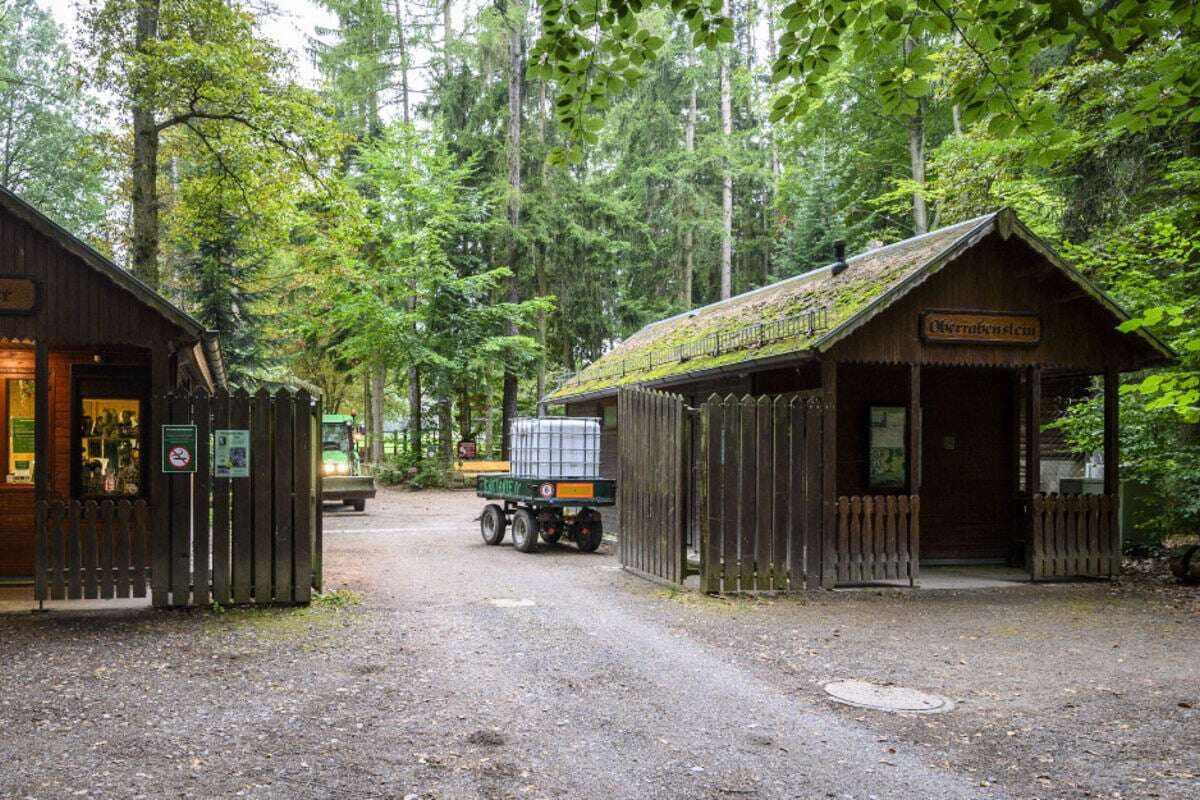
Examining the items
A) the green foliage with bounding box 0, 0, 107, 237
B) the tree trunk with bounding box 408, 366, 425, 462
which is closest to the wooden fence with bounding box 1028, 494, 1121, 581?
the tree trunk with bounding box 408, 366, 425, 462

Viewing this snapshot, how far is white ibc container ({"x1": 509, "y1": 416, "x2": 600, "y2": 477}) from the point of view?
1709 cm

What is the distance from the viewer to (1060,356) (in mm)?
13539

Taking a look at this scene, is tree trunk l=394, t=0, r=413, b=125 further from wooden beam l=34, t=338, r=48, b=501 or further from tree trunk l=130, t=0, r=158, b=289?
wooden beam l=34, t=338, r=48, b=501

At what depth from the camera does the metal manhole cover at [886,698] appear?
6.88 m

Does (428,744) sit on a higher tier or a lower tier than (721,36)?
lower

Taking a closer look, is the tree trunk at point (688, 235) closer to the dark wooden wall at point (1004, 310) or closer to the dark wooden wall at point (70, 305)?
the dark wooden wall at point (1004, 310)

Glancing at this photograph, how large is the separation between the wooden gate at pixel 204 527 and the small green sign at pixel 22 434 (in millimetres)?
2030

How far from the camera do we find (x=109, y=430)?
12000 millimetres

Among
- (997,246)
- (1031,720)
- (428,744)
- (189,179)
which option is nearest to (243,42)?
(189,179)

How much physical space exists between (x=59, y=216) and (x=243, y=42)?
949 inches

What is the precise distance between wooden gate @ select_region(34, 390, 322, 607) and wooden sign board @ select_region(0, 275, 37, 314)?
167cm

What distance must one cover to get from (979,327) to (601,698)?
8645 mm

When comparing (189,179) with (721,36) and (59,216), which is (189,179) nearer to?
(721,36)

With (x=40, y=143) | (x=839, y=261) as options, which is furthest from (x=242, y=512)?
(x=40, y=143)
